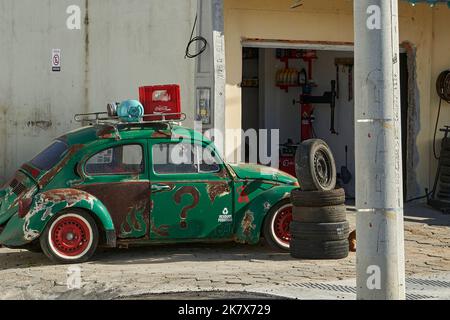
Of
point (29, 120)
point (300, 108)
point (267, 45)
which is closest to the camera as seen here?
point (29, 120)

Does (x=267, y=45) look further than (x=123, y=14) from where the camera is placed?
Yes

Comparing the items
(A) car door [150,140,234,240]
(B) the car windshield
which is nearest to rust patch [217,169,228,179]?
(A) car door [150,140,234,240]

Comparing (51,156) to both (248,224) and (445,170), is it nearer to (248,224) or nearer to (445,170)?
(248,224)

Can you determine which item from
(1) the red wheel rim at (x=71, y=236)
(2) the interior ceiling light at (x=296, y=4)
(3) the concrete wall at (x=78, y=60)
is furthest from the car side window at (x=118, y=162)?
(2) the interior ceiling light at (x=296, y=4)

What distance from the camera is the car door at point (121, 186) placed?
9.52 metres

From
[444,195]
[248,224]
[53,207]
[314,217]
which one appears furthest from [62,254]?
[444,195]

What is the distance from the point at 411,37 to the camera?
15312 millimetres

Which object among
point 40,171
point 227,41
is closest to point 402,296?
point 40,171

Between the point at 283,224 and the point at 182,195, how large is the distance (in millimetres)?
1358

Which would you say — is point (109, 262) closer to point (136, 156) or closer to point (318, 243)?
point (136, 156)

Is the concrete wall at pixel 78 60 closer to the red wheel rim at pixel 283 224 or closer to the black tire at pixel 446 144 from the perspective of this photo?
the red wheel rim at pixel 283 224

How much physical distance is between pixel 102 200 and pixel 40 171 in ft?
2.74

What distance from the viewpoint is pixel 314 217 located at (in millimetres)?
9445

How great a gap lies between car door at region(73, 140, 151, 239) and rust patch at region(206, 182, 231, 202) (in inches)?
29.7
